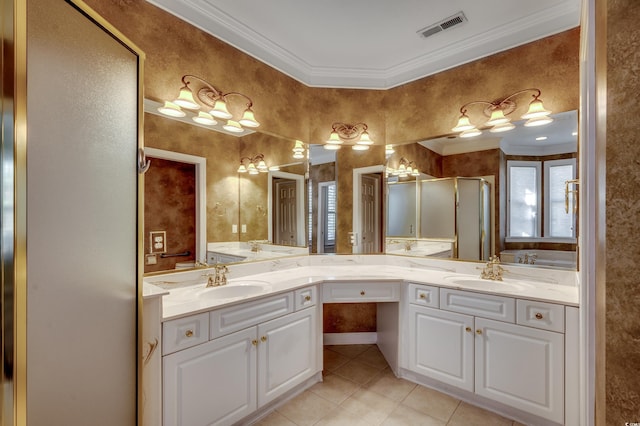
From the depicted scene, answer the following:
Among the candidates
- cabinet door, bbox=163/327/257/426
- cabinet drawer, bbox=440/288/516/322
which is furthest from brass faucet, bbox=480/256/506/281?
cabinet door, bbox=163/327/257/426

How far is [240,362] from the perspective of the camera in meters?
1.70

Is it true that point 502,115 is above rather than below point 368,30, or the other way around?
below

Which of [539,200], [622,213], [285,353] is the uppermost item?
[539,200]

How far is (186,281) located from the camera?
1956 mm

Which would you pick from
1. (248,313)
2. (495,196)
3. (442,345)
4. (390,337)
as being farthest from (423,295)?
(248,313)

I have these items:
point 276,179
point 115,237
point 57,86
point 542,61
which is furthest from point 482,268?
point 57,86

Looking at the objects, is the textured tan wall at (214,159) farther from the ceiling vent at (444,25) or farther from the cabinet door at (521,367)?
the cabinet door at (521,367)

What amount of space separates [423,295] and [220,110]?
212 cm

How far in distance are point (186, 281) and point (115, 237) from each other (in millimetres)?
1010

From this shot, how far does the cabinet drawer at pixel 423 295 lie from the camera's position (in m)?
2.11

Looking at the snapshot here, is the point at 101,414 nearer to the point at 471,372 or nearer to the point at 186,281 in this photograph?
the point at 186,281

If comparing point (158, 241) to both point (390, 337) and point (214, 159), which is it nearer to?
point (214, 159)

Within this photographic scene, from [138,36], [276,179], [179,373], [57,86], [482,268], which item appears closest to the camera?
[57,86]

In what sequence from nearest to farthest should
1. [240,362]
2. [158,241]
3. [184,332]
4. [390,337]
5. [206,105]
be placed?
1. [184,332]
2. [240,362]
3. [158,241]
4. [206,105]
5. [390,337]
